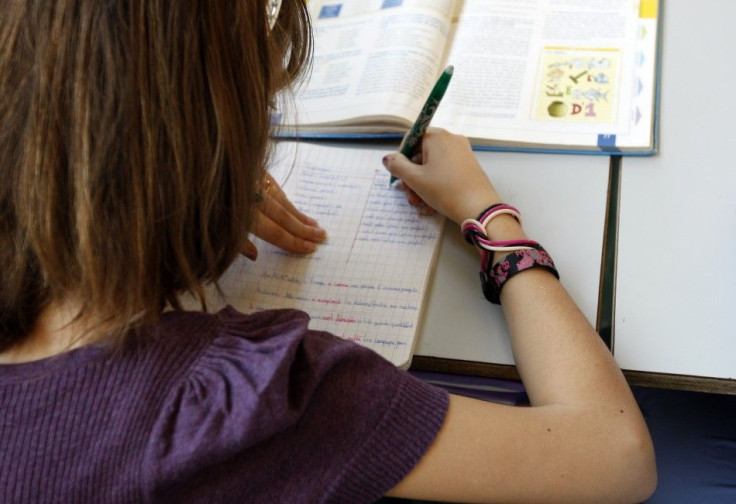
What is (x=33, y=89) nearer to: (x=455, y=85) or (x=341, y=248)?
(x=341, y=248)

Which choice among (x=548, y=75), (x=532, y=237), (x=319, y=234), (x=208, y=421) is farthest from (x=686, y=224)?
(x=208, y=421)

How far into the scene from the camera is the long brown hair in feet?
1.64

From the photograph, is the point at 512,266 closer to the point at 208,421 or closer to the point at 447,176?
the point at 447,176

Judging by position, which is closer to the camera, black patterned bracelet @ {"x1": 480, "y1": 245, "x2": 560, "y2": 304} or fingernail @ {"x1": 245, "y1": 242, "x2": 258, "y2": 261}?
black patterned bracelet @ {"x1": 480, "y1": 245, "x2": 560, "y2": 304}

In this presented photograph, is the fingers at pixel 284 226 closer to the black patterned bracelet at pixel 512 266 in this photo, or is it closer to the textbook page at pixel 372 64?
the textbook page at pixel 372 64

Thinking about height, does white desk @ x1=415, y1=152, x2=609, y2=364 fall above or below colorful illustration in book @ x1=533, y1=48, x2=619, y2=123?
below

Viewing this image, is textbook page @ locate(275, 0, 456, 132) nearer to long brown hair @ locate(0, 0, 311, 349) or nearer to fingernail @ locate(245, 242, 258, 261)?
fingernail @ locate(245, 242, 258, 261)

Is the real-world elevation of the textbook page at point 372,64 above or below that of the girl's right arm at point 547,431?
above

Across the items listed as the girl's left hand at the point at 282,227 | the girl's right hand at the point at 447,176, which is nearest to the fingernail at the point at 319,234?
the girl's left hand at the point at 282,227

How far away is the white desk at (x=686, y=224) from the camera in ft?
2.23

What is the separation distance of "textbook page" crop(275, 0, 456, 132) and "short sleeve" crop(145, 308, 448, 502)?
1.27 ft

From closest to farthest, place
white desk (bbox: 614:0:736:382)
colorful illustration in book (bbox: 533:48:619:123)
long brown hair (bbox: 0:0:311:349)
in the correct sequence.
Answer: long brown hair (bbox: 0:0:311:349) → white desk (bbox: 614:0:736:382) → colorful illustration in book (bbox: 533:48:619:123)

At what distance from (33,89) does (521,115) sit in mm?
591

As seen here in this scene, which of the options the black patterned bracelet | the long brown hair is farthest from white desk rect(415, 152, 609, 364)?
the long brown hair
